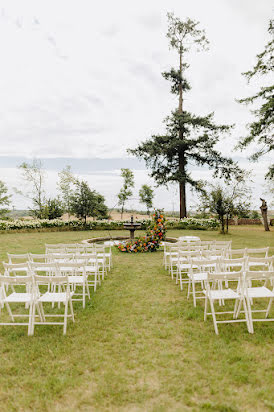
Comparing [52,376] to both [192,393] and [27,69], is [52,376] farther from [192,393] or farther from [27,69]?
[27,69]

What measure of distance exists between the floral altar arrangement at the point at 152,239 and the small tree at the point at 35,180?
91.5 feet

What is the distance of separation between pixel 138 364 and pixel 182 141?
21.5m

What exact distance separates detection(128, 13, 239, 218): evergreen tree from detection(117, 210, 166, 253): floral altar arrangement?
1280 centimetres

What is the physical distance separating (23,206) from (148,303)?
1359 inches

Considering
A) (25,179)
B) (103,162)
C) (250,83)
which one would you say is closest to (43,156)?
(25,179)

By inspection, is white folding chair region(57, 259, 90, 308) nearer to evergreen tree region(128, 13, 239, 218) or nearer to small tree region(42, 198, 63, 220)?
evergreen tree region(128, 13, 239, 218)

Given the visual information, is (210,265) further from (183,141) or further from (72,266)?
(183,141)

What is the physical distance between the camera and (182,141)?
22.8 meters

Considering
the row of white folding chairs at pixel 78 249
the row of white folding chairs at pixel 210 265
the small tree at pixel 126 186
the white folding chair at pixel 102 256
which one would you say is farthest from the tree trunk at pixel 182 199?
the small tree at pixel 126 186

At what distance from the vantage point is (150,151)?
2323 centimetres

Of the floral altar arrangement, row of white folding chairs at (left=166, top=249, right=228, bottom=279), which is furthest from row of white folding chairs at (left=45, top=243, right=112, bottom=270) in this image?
the floral altar arrangement

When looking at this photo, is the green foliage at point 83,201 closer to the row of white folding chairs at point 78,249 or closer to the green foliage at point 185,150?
the green foliage at point 185,150

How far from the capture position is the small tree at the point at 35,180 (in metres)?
36.1

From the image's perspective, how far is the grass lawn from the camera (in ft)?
7.73
